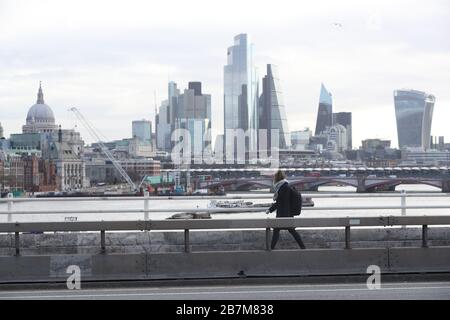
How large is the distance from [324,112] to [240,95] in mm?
7773

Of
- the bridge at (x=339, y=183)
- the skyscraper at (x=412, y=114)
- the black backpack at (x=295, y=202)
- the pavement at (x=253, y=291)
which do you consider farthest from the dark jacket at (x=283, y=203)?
the bridge at (x=339, y=183)

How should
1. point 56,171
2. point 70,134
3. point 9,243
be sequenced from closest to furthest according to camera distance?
point 9,243 < point 56,171 < point 70,134

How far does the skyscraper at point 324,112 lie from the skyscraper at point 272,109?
3.31m

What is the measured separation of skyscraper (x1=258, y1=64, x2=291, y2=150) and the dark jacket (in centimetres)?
4947

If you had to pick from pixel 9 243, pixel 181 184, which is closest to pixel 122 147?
pixel 181 184

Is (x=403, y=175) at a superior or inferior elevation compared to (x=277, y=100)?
inferior

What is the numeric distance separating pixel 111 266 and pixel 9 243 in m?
2.08

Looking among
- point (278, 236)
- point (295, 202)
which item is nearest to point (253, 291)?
point (278, 236)

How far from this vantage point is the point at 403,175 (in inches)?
1497

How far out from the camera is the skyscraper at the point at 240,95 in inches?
2373

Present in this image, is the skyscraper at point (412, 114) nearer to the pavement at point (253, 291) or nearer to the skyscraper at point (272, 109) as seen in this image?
the pavement at point (253, 291)

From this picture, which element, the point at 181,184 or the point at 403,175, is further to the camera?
the point at 181,184

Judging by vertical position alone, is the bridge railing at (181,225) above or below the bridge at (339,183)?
above
